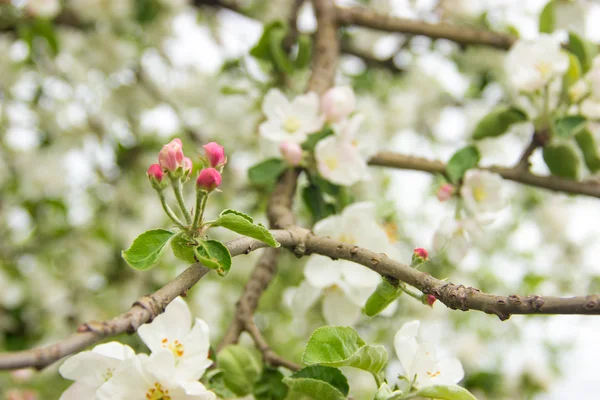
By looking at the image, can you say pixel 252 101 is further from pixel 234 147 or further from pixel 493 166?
pixel 493 166

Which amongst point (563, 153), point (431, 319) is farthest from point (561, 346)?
point (563, 153)

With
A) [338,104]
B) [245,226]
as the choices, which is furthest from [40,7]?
[245,226]

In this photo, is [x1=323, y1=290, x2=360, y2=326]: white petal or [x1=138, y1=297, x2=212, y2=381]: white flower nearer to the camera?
[x1=138, y1=297, x2=212, y2=381]: white flower

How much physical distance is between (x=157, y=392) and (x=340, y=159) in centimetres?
50

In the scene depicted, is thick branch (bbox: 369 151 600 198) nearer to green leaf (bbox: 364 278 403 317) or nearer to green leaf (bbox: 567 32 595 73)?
green leaf (bbox: 567 32 595 73)

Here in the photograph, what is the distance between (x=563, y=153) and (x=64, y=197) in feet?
6.78

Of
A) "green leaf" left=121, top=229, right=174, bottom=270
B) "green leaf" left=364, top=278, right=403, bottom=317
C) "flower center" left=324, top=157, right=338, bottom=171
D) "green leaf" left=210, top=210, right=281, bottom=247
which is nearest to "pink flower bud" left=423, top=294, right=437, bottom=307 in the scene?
"green leaf" left=364, top=278, right=403, bottom=317

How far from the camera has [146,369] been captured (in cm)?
59

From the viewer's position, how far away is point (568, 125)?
1.00 m

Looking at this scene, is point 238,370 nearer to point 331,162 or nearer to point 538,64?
point 331,162

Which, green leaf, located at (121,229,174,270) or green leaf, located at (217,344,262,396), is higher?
green leaf, located at (121,229,174,270)

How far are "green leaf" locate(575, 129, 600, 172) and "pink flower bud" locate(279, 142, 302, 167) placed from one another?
0.51 m

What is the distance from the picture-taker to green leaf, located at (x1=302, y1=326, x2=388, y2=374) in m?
0.59

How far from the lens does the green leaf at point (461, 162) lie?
3.39 feet
